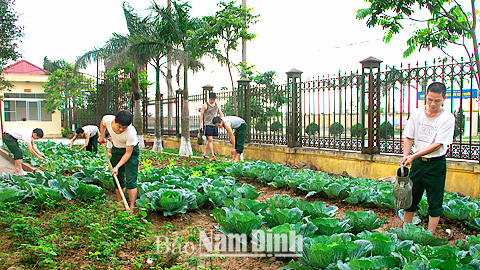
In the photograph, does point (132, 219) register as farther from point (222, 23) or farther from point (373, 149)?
point (222, 23)

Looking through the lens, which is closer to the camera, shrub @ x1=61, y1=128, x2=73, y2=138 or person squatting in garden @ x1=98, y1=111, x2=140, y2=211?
person squatting in garden @ x1=98, y1=111, x2=140, y2=211

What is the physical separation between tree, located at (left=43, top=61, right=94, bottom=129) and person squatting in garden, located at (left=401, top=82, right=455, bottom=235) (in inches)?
1096

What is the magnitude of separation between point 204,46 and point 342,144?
618cm

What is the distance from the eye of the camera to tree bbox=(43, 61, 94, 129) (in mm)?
28486

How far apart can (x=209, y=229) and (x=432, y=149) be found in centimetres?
254

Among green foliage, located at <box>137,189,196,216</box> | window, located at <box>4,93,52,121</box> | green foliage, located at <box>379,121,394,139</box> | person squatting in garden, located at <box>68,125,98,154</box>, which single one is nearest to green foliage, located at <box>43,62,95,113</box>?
window, located at <box>4,93,52,121</box>

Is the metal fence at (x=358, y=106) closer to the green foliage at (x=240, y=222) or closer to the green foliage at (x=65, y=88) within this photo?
the green foliage at (x=240, y=222)

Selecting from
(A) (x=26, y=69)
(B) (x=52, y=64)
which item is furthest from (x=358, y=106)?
(B) (x=52, y=64)

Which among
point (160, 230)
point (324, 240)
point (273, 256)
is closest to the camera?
point (324, 240)

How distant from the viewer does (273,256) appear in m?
3.01

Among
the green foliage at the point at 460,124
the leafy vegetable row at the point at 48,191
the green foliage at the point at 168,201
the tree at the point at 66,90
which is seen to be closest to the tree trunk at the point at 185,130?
the leafy vegetable row at the point at 48,191

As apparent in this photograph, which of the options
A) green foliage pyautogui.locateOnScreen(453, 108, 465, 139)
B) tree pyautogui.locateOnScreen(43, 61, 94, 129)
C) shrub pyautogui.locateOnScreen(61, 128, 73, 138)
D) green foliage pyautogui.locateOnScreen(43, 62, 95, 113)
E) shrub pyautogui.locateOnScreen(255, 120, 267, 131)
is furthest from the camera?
shrub pyautogui.locateOnScreen(61, 128, 73, 138)

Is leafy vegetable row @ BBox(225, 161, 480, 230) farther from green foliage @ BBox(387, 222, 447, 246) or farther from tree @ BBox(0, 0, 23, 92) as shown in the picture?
tree @ BBox(0, 0, 23, 92)

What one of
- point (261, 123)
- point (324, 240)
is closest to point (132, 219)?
point (324, 240)
